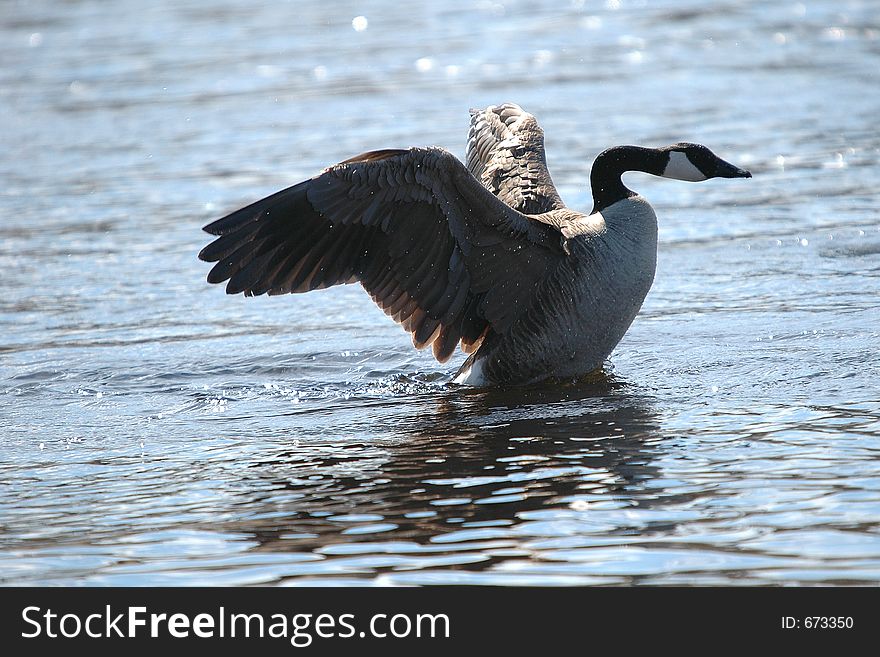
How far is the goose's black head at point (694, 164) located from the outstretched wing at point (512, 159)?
28.5 inches

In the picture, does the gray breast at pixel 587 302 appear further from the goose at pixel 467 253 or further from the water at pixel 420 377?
the water at pixel 420 377

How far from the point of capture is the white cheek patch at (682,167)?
742 cm

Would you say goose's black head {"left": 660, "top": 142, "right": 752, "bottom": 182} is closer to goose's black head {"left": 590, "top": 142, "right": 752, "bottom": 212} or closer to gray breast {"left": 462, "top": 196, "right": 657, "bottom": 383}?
goose's black head {"left": 590, "top": 142, "right": 752, "bottom": 212}

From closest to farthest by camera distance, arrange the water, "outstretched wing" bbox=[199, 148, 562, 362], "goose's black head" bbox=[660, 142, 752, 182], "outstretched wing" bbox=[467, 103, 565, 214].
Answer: the water < "outstretched wing" bbox=[199, 148, 562, 362] < "goose's black head" bbox=[660, 142, 752, 182] < "outstretched wing" bbox=[467, 103, 565, 214]

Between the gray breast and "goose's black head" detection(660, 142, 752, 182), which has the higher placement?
"goose's black head" detection(660, 142, 752, 182)

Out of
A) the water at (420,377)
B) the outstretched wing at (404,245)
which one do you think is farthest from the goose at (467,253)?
the water at (420,377)

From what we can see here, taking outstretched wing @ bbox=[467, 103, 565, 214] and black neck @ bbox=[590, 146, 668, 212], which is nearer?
black neck @ bbox=[590, 146, 668, 212]

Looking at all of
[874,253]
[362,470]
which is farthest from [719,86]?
[362,470]

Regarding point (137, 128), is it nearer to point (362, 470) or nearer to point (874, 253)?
point (874, 253)

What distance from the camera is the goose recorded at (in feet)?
21.5

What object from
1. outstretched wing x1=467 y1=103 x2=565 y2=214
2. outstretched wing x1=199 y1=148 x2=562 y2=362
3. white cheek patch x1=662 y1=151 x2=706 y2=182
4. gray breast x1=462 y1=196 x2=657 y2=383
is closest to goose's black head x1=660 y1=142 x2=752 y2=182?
white cheek patch x1=662 y1=151 x2=706 y2=182

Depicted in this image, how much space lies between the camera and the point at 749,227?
33.6ft

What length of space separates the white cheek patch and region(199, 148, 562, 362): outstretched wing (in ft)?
2.84

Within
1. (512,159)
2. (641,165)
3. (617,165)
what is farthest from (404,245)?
(512,159)
